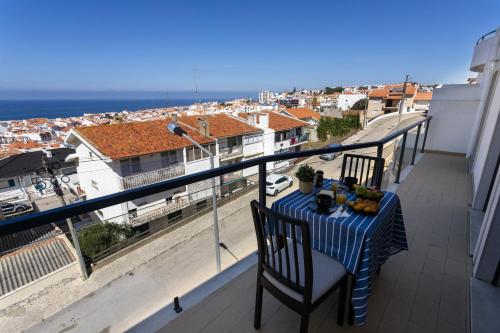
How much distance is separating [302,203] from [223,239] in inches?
124

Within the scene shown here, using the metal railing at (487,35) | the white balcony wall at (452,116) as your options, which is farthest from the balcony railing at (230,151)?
the metal railing at (487,35)

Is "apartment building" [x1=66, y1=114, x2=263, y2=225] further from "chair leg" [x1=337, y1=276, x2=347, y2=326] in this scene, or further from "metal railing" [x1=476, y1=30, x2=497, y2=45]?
"metal railing" [x1=476, y1=30, x2=497, y2=45]

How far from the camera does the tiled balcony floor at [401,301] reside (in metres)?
1.56

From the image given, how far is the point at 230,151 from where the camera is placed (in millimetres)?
16109

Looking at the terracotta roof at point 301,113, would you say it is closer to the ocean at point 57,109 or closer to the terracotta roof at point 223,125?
the terracotta roof at point 223,125

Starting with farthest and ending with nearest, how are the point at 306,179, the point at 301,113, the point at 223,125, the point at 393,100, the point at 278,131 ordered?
the point at 393,100 < the point at 301,113 < the point at 278,131 < the point at 223,125 < the point at 306,179

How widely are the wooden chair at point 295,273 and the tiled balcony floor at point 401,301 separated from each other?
0.66 ft

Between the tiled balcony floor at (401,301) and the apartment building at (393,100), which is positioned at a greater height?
the apartment building at (393,100)

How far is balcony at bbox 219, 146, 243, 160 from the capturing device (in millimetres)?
15742

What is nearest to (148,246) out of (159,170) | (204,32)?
(159,170)

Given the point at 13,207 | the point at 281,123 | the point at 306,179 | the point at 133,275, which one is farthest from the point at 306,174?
the point at 13,207

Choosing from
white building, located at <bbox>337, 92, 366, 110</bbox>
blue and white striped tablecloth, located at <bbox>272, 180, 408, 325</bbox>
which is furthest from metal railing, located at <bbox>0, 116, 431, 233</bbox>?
white building, located at <bbox>337, 92, 366, 110</bbox>

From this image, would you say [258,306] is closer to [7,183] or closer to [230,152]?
[230,152]

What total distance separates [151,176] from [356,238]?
40.1 feet
